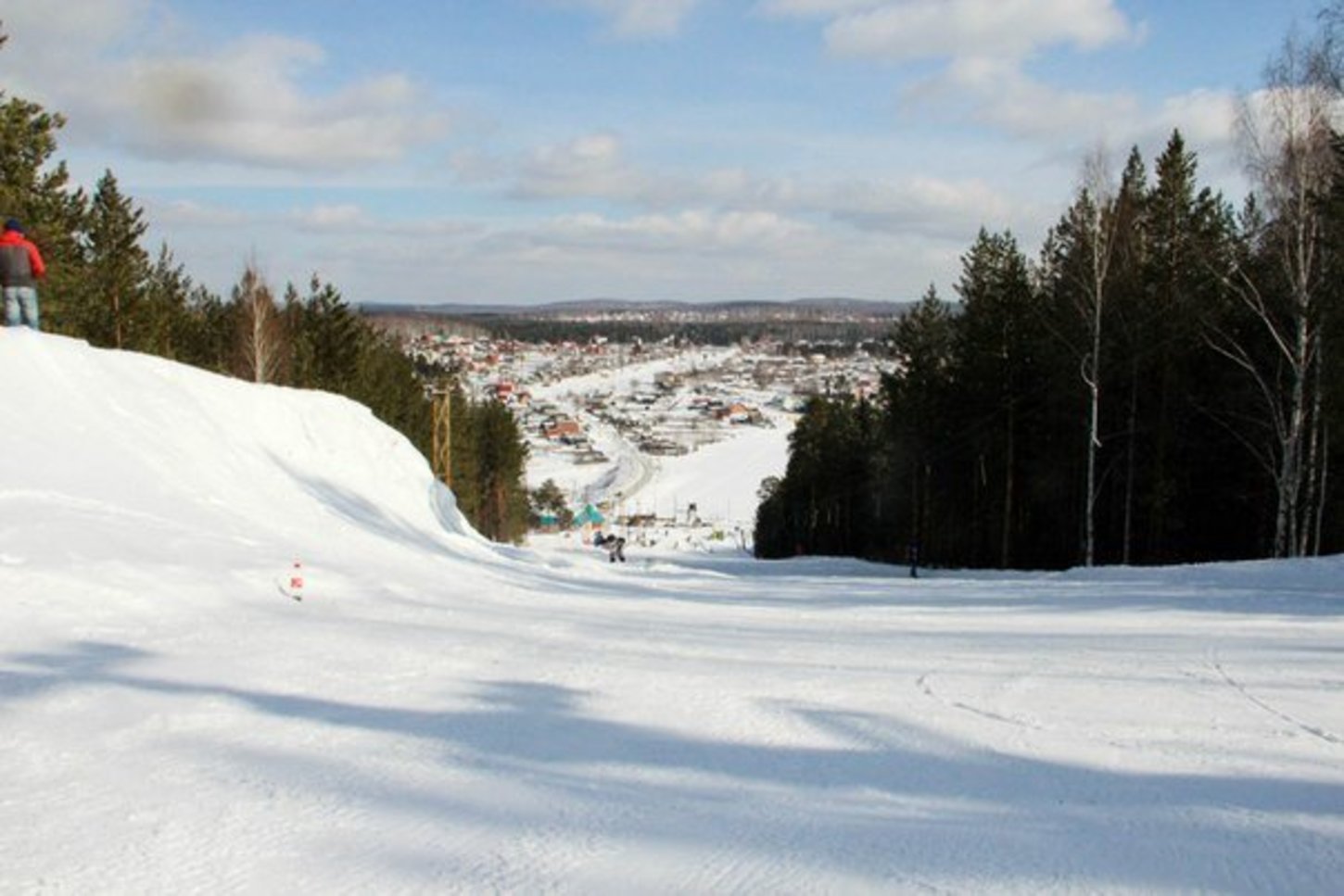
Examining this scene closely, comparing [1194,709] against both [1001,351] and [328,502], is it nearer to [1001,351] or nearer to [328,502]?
[328,502]

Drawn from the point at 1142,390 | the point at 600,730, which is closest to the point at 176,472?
the point at 600,730

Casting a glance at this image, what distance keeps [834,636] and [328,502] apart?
39.3ft

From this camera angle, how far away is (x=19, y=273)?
14.6 m

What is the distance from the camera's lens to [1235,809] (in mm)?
4891

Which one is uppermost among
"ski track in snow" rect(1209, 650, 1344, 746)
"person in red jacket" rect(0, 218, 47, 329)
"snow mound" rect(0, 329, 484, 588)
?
"person in red jacket" rect(0, 218, 47, 329)

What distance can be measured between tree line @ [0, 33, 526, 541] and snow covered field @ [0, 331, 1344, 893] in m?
15.9

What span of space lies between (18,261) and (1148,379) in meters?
27.4

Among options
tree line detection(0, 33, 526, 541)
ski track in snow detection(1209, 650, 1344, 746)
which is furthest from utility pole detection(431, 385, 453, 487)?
ski track in snow detection(1209, 650, 1344, 746)

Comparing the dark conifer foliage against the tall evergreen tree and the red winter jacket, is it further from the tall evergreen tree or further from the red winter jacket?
the tall evergreen tree

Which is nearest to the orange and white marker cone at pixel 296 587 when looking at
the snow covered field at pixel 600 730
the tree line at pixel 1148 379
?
the snow covered field at pixel 600 730

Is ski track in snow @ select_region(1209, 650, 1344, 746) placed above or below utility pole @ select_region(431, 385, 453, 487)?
below

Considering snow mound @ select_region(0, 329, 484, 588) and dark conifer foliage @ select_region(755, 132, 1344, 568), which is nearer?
snow mound @ select_region(0, 329, 484, 588)

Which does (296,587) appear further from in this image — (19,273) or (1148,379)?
(1148,379)

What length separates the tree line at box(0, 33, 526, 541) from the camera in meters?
26.4
